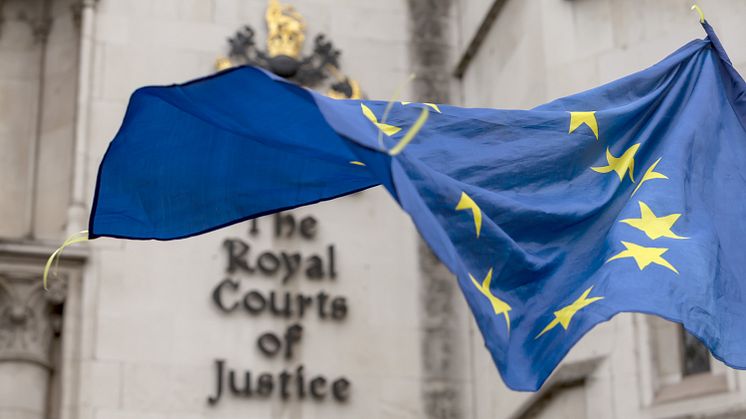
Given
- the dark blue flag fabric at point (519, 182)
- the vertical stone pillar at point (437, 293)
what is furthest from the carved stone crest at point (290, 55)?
the dark blue flag fabric at point (519, 182)

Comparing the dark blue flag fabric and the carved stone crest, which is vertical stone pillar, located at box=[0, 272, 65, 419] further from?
the dark blue flag fabric

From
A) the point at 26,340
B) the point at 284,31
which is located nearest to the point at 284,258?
the point at 284,31

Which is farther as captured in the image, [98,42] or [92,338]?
[98,42]

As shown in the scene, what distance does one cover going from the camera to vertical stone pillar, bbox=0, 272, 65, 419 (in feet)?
45.1

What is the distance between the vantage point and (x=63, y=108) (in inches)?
599

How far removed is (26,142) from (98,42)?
1110 millimetres

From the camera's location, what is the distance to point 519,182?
8781 millimetres

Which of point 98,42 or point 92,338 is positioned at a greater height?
point 98,42

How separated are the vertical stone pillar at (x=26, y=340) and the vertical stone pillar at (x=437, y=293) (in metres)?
3.12

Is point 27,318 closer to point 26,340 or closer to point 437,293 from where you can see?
point 26,340

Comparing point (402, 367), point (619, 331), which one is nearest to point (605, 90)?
point (619, 331)

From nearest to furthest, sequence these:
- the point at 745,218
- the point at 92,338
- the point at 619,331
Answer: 1. the point at 745,218
2. the point at 619,331
3. the point at 92,338

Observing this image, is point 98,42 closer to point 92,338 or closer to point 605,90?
point 92,338

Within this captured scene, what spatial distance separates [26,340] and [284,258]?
2.25 m
